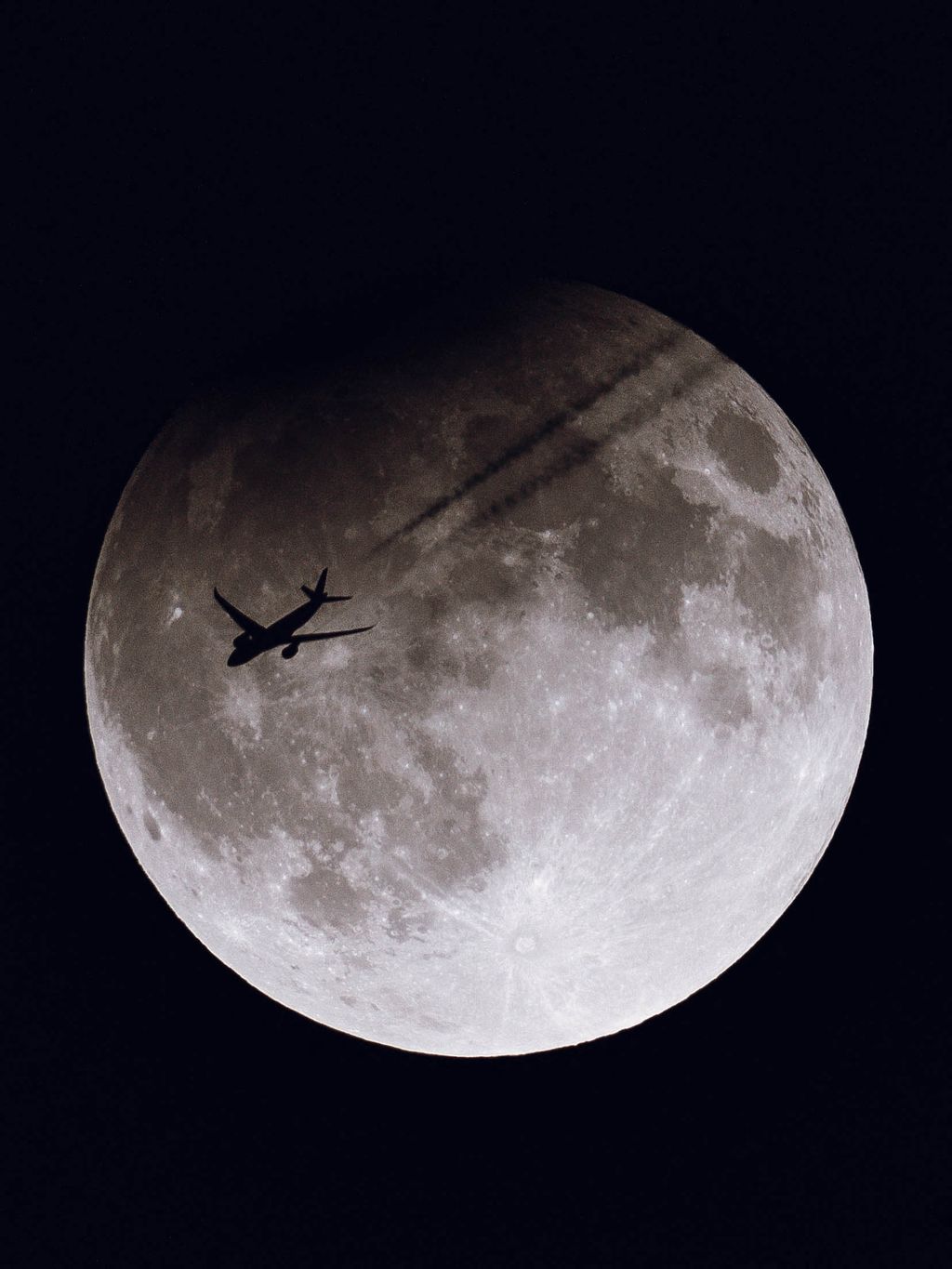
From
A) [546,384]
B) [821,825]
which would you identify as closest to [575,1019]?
[821,825]

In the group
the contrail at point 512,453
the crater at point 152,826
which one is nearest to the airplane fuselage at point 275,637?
the contrail at point 512,453

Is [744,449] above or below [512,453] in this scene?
above

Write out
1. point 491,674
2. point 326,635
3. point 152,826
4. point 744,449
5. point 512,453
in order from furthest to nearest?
point 152,826 → point 744,449 → point 512,453 → point 326,635 → point 491,674

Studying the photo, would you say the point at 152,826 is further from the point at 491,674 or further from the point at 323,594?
the point at 491,674

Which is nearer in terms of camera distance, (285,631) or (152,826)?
(285,631)

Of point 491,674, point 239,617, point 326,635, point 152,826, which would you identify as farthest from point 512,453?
point 152,826

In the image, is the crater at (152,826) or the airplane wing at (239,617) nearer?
the airplane wing at (239,617)

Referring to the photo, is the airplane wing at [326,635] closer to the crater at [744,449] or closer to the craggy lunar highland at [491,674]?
the craggy lunar highland at [491,674]

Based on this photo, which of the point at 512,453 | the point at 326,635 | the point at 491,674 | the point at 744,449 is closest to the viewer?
the point at 491,674

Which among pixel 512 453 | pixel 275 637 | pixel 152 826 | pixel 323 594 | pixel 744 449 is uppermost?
pixel 744 449
